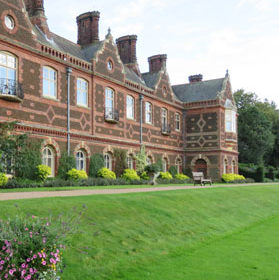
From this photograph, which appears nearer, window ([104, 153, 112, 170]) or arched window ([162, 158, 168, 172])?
window ([104, 153, 112, 170])

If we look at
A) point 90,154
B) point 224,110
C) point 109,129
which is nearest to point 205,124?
point 224,110

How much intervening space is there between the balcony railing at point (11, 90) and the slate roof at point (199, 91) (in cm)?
2283

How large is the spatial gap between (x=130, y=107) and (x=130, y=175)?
6.29 m

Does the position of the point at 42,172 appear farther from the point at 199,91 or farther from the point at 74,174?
the point at 199,91

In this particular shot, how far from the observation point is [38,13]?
79.5ft

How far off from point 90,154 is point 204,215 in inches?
521

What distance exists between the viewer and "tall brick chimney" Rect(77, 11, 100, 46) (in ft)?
95.3

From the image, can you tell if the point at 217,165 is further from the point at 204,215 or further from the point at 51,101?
the point at 204,215

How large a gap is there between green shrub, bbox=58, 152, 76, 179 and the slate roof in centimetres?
1996

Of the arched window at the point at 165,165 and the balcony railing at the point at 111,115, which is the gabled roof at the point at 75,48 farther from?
the arched window at the point at 165,165

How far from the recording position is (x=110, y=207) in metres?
→ 10.5

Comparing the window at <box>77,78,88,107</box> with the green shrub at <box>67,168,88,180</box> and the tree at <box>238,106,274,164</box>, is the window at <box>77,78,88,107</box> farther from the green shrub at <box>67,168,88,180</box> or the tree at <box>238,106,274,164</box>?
the tree at <box>238,106,274,164</box>

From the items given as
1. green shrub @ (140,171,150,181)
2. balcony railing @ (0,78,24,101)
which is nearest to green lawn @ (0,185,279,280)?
balcony railing @ (0,78,24,101)

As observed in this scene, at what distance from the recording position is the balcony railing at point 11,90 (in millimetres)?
19062
